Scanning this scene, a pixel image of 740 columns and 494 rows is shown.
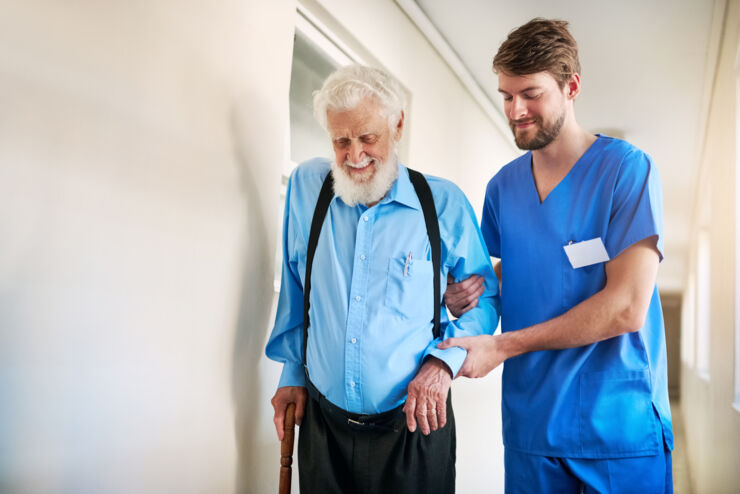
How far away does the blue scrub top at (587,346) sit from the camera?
5.07 ft

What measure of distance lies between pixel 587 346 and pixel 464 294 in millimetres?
354

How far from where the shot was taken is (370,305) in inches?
60.6

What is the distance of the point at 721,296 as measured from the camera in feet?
10.5

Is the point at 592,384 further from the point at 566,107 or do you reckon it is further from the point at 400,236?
the point at 566,107

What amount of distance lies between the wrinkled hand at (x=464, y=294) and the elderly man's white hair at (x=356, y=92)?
49 cm

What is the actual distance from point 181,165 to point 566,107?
1.11 m

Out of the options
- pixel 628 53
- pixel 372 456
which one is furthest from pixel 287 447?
pixel 628 53

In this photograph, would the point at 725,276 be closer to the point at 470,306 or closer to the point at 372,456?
the point at 470,306

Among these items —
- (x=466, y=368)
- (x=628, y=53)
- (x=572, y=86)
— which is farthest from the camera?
(x=628, y=53)

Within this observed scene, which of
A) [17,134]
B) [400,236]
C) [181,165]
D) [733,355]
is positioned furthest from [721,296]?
[17,134]

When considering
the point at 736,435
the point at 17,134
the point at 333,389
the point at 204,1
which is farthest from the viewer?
the point at 736,435

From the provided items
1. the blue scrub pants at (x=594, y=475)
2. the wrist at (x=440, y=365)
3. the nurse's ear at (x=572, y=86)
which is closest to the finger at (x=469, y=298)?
the wrist at (x=440, y=365)

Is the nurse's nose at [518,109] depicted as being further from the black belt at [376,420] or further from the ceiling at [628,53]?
the ceiling at [628,53]

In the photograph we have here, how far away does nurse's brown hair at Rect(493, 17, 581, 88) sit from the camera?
5.61ft
